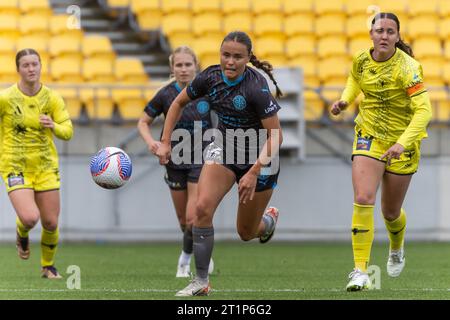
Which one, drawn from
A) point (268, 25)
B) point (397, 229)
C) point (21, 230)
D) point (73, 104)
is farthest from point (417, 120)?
point (268, 25)

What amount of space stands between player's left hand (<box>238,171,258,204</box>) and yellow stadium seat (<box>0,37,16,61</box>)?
10.4 m

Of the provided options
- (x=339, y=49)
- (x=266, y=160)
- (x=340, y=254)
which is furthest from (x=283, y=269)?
(x=339, y=49)

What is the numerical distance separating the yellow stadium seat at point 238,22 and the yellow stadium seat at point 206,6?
0.29 metres

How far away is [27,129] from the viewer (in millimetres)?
10688

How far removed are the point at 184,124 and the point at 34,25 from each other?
812 cm

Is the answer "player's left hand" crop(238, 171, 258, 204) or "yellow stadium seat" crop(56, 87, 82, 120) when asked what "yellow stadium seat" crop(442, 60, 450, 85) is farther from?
"player's left hand" crop(238, 171, 258, 204)

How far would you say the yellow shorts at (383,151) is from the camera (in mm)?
9266

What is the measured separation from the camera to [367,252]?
9172mm

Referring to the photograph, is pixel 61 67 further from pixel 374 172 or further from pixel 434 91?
pixel 374 172

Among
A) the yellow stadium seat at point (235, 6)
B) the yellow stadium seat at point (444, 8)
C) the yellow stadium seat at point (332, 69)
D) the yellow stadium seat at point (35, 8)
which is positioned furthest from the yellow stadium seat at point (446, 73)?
the yellow stadium seat at point (35, 8)

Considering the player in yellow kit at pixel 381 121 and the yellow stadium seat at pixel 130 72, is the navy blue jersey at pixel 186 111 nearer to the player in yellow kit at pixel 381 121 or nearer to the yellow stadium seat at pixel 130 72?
the player in yellow kit at pixel 381 121

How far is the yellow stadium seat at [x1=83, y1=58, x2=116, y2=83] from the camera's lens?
18.0 meters

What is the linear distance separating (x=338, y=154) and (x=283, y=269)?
4.79 m

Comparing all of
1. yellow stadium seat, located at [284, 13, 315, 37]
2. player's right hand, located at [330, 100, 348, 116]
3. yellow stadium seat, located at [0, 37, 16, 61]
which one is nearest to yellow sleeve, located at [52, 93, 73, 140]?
player's right hand, located at [330, 100, 348, 116]
